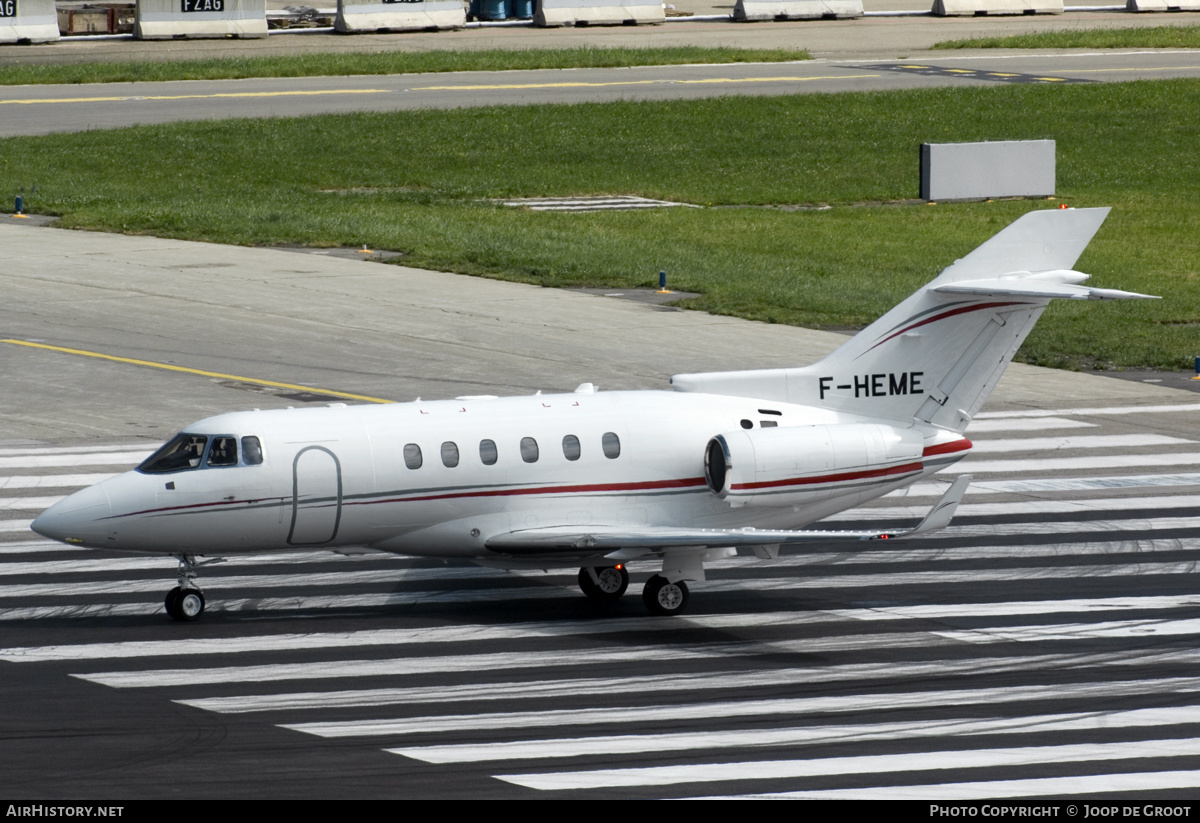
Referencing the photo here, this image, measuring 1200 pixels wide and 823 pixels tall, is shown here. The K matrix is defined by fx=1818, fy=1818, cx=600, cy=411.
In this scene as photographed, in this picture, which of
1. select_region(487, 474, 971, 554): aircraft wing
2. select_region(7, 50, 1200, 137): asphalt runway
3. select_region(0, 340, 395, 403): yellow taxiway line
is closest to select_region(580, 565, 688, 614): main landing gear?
select_region(487, 474, 971, 554): aircraft wing

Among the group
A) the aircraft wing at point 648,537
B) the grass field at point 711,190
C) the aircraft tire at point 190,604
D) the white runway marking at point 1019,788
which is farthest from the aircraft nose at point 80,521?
the grass field at point 711,190

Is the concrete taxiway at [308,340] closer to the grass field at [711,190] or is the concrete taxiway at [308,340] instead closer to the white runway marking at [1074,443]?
the grass field at [711,190]

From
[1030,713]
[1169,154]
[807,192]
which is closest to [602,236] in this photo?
[807,192]

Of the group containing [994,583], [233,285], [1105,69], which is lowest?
[994,583]

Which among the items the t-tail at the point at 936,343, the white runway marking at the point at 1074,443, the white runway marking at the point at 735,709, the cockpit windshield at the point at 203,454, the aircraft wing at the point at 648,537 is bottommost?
the white runway marking at the point at 735,709

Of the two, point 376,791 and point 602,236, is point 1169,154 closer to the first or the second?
point 602,236

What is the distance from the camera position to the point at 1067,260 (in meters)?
22.3

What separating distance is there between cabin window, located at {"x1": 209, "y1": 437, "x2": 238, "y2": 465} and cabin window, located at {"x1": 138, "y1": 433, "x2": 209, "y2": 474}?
11cm

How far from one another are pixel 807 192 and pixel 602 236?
A: 9440 millimetres

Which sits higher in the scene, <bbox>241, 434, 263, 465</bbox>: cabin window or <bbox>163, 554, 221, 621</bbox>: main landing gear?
<bbox>241, 434, 263, 465</bbox>: cabin window

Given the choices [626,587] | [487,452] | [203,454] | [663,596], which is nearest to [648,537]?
[663,596]

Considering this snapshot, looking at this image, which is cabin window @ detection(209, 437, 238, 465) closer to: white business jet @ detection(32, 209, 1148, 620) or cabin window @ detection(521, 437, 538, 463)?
white business jet @ detection(32, 209, 1148, 620)

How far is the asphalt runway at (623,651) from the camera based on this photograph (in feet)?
51.3

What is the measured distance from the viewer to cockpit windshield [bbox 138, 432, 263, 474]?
65.3 ft
